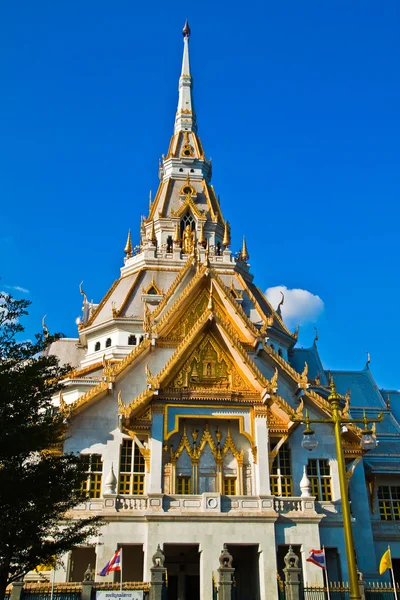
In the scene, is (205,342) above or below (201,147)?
below

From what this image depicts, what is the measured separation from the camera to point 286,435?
27.7 metres

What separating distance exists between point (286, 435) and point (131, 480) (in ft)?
22.1

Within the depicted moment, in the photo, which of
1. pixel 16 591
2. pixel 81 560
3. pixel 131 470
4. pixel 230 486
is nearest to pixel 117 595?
pixel 16 591

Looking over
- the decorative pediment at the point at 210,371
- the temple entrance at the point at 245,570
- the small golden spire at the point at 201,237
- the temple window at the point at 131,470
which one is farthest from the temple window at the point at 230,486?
the small golden spire at the point at 201,237

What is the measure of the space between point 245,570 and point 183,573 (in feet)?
8.37

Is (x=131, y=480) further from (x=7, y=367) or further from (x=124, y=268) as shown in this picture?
(x=124, y=268)

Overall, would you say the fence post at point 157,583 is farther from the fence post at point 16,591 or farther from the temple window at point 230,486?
the temple window at point 230,486

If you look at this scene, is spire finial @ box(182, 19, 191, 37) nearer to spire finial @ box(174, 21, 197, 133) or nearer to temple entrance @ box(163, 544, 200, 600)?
spire finial @ box(174, 21, 197, 133)

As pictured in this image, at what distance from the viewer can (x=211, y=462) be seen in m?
27.1

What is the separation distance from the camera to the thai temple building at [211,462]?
24.8 m

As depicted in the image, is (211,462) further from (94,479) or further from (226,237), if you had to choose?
(226,237)

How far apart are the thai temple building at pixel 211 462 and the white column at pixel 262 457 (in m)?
0.05

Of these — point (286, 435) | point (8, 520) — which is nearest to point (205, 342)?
point (286, 435)

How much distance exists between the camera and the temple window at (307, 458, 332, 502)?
27906mm
